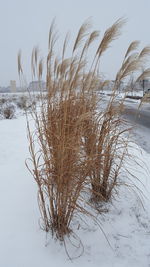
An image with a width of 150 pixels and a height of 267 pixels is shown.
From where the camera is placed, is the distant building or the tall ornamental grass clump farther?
the distant building

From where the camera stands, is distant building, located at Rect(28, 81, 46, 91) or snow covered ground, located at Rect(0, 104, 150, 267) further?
distant building, located at Rect(28, 81, 46, 91)

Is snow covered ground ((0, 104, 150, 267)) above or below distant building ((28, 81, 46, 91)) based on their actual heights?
below

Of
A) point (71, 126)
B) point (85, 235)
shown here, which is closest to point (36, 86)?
point (71, 126)

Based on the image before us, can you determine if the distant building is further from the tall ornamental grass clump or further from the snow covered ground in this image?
the snow covered ground

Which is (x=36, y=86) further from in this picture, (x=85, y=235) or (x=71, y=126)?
(x=85, y=235)

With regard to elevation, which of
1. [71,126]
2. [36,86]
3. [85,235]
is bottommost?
[85,235]

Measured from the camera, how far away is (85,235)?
1.58 metres

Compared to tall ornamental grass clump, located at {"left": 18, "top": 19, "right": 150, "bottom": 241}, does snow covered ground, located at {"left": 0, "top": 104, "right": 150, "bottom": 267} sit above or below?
below

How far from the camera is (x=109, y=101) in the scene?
1847mm

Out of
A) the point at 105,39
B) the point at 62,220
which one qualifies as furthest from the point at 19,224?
the point at 105,39

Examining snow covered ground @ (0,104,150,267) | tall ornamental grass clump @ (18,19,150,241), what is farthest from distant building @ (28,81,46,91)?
snow covered ground @ (0,104,150,267)

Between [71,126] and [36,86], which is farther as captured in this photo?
[36,86]

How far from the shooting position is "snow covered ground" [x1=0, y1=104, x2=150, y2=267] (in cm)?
138

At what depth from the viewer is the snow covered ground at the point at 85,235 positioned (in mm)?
1375
